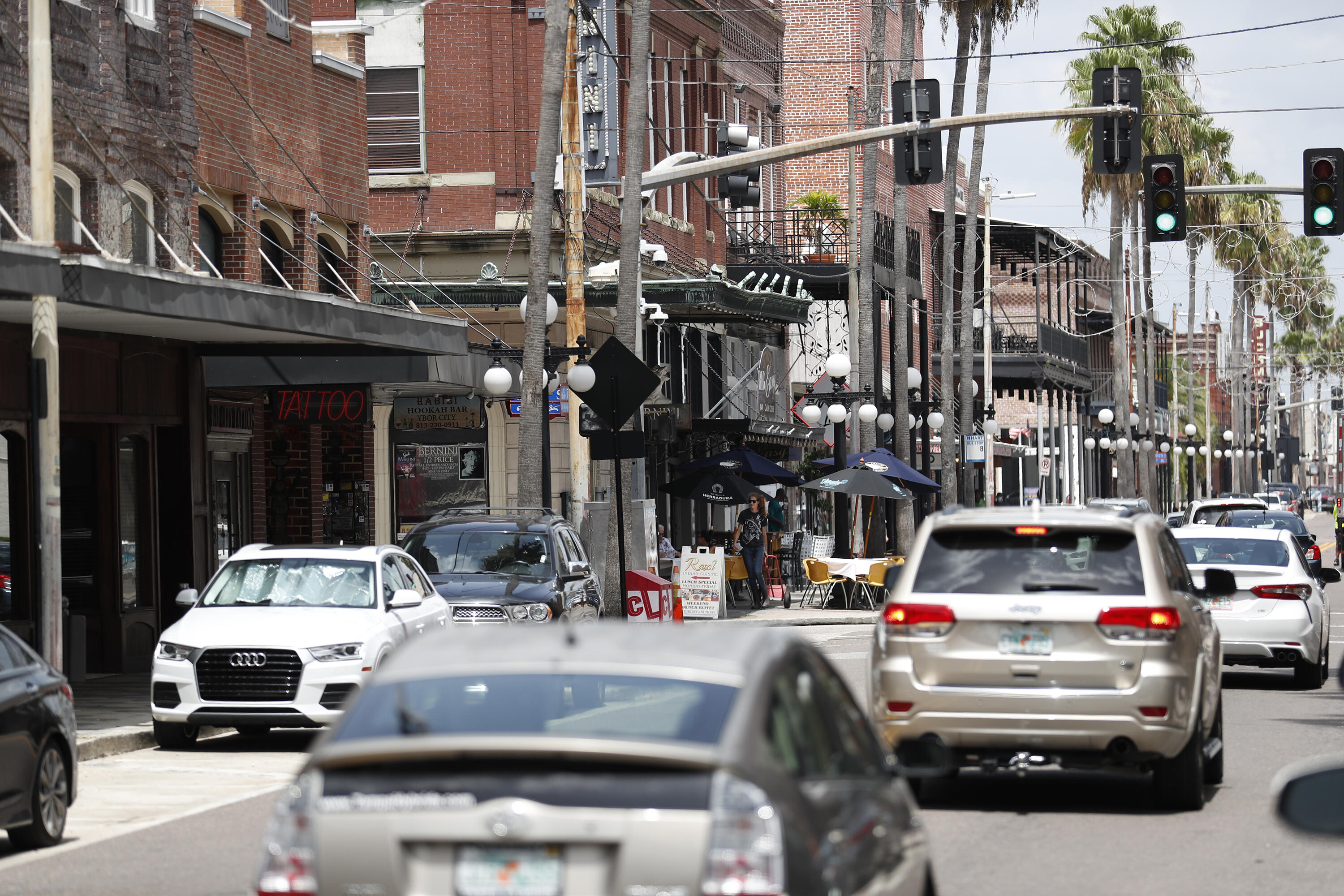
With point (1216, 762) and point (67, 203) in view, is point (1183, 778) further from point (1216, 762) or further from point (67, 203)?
point (67, 203)

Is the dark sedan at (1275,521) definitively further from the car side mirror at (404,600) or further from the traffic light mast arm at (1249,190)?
the car side mirror at (404,600)

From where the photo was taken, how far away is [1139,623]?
1131 centimetres

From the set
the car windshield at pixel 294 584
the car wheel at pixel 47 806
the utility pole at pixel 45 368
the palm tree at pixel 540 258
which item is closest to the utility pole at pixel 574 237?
the palm tree at pixel 540 258

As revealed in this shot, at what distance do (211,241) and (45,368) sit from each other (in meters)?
9.56

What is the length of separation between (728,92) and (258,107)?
23.7 metres

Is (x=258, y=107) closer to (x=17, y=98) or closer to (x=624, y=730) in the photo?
(x=17, y=98)

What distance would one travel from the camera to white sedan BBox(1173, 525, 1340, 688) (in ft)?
64.0

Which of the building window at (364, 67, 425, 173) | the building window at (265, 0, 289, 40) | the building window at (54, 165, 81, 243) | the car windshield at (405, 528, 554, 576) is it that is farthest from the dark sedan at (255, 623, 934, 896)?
the building window at (364, 67, 425, 173)

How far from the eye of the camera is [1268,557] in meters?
20.2

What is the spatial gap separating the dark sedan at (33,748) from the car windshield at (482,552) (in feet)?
30.6

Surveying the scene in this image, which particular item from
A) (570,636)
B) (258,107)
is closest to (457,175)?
(258,107)

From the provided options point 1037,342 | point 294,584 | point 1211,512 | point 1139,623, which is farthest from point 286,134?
point 1037,342

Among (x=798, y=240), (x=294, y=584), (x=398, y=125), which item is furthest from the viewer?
(x=798, y=240)

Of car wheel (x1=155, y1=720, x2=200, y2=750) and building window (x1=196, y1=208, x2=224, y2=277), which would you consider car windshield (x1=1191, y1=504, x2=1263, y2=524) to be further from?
car wheel (x1=155, y1=720, x2=200, y2=750)
